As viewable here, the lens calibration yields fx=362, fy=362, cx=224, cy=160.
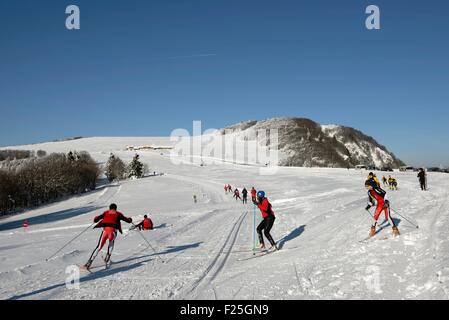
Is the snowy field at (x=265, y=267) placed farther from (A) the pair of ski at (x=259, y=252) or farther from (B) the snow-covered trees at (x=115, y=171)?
(B) the snow-covered trees at (x=115, y=171)

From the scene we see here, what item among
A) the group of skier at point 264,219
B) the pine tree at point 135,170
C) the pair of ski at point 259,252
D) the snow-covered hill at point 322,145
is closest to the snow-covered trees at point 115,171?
the pine tree at point 135,170

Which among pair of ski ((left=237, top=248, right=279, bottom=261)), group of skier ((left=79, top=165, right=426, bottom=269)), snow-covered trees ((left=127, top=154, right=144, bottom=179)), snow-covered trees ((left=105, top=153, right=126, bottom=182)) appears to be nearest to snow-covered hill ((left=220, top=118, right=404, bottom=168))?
snow-covered trees ((left=105, top=153, right=126, bottom=182))

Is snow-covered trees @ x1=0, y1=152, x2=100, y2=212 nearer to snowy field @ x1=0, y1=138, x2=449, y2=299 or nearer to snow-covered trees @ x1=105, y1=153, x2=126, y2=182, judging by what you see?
snow-covered trees @ x1=105, y1=153, x2=126, y2=182

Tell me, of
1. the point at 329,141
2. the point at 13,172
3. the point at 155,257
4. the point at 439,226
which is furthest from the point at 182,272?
the point at 329,141

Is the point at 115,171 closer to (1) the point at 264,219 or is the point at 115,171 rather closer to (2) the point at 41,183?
(2) the point at 41,183

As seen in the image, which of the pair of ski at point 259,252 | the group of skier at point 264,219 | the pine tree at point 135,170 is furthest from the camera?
the pine tree at point 135,170

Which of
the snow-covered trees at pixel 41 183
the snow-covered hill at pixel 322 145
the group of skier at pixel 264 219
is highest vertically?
the snow-covered hill at pixel 322 145

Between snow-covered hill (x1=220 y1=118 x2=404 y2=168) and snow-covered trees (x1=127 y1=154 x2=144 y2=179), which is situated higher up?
snow-covered hill (x1=220 y1=118 x2=404 y2=168)

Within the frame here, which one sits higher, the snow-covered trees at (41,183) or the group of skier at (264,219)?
the group of skier at (264,219)

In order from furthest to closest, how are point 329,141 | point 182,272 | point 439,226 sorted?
1. point 329,141
2. point 439,226
3. point 182,272

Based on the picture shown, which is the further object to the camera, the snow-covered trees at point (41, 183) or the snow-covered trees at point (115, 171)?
the snow-covered trees at point (115, 171)
